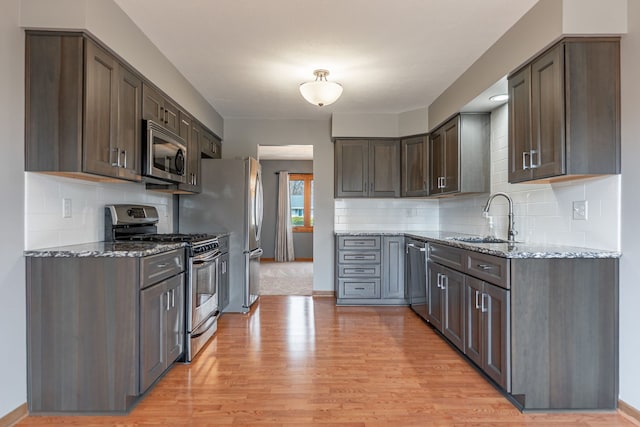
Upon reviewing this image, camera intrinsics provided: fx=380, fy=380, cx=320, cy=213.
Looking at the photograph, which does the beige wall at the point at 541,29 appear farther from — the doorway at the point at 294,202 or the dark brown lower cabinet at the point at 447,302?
the doorway at the point at 294,202

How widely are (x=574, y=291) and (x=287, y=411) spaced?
5.72 feet

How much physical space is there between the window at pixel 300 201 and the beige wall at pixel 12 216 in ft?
24.3

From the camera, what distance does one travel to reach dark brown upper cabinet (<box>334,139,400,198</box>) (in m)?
4.87

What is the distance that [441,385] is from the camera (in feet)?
8.09

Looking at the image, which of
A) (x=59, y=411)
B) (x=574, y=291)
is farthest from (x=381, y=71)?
(x=59, y=411)

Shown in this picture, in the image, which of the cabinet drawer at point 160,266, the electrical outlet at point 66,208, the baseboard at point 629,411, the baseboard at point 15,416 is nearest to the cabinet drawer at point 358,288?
the cabinet drawer at point 160,266

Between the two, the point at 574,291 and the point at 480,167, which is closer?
the point at 574,291

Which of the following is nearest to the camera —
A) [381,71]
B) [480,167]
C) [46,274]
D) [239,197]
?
[46,274]

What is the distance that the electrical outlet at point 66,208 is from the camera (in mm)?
2357

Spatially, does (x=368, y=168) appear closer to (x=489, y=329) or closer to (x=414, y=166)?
(x=414, y=166)

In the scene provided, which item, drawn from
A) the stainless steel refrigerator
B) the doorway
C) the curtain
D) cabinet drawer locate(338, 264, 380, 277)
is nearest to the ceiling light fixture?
the stainless steel refrigerator

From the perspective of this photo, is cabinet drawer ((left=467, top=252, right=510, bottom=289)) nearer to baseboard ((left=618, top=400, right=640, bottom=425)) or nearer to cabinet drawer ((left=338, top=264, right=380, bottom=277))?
baseboard ((left=618, top=400, right=640, bottom=425))

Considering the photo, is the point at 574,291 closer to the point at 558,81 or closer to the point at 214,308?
the point at 558,81

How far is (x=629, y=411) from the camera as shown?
206 centimetres
